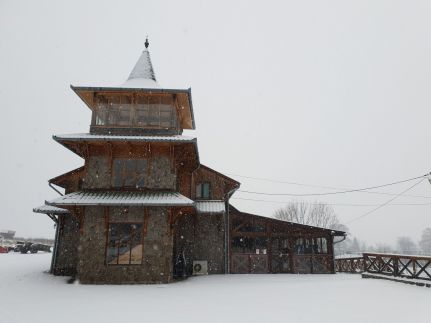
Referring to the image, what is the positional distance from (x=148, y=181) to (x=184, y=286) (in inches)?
209

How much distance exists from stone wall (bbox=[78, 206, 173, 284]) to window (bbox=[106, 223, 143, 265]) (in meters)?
0.22

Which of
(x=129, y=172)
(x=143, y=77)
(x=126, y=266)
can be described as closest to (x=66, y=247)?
(x=126, y=266)

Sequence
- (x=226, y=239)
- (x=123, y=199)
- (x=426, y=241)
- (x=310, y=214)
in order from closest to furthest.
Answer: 1. (x=123, y=199)
2. (x=226, y=239)
3. (x=310, y=214)
4. (x=426, y=241)

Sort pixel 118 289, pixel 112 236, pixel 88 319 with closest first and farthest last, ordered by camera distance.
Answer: pixel 88 319 → pixel 118 289 → pixel 112 236

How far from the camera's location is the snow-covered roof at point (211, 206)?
18.0m

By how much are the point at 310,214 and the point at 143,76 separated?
45924mm

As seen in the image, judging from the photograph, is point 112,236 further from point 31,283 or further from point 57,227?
point 57,227

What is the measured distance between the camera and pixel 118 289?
12398 millimetres

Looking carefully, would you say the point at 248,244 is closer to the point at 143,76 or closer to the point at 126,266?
the point at 126,266

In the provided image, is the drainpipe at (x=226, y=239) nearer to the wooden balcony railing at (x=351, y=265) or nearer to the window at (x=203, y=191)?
the window at (x=203, y=191)

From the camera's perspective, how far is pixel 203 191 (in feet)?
A: 66.7

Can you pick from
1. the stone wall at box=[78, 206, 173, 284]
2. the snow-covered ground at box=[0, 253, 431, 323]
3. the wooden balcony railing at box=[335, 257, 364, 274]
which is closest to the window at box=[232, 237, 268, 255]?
the wooden balcony railing at box=[335, 257, 364, 274]

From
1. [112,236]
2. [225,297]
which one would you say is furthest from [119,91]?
[225,297]

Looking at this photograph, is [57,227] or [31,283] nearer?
[31,283]
